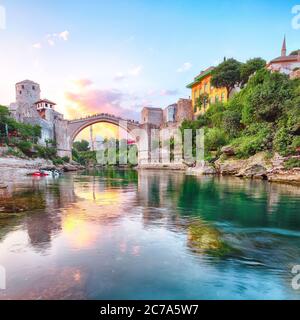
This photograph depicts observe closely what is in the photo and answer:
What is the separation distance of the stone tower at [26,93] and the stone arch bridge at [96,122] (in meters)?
6.77

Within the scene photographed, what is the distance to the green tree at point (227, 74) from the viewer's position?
33.6 meters

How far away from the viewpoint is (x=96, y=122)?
55.1 meters

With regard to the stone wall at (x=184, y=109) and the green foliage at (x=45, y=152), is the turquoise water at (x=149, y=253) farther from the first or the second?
the stone wall at (x=184, y=109)

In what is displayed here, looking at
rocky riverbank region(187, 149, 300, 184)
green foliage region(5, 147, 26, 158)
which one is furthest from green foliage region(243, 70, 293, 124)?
green foliage region(5, 147, 26, 158)

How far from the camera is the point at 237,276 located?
150 inches

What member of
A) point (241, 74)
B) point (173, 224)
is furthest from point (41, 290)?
point (241, 74)

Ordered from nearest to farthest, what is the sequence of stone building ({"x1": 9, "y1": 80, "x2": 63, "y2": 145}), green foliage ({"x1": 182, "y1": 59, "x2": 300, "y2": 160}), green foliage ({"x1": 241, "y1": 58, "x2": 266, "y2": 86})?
green foliage ({"x1": 182, "y1": 59, "x2": 300, "y2": 160}), green foliage ({"x1": 241, "y1": 58, "x2": 266, "y2": 86}), stone building ({"x1": 9, "y1": 80, "x2": 63, "y2": 145})

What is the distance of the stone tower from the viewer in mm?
49000

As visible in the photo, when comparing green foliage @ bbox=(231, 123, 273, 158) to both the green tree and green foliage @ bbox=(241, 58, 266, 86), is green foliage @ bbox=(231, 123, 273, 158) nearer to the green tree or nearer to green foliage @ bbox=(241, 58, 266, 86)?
green foliage @ bbox=(241, 58, 266, 86)

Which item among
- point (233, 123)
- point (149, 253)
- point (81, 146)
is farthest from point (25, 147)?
point (81, 146)

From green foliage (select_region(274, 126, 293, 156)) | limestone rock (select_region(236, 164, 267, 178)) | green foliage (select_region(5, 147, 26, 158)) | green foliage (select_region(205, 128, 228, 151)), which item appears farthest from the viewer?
green foliage (select_region(5, 147, 26, 158))

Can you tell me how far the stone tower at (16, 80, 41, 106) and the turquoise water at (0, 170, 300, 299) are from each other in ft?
156

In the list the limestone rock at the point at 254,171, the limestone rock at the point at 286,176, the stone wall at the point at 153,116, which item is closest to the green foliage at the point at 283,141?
the limestone rock at the point at 286,176

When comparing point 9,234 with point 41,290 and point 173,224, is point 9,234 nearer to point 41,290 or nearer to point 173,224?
point 41,290
